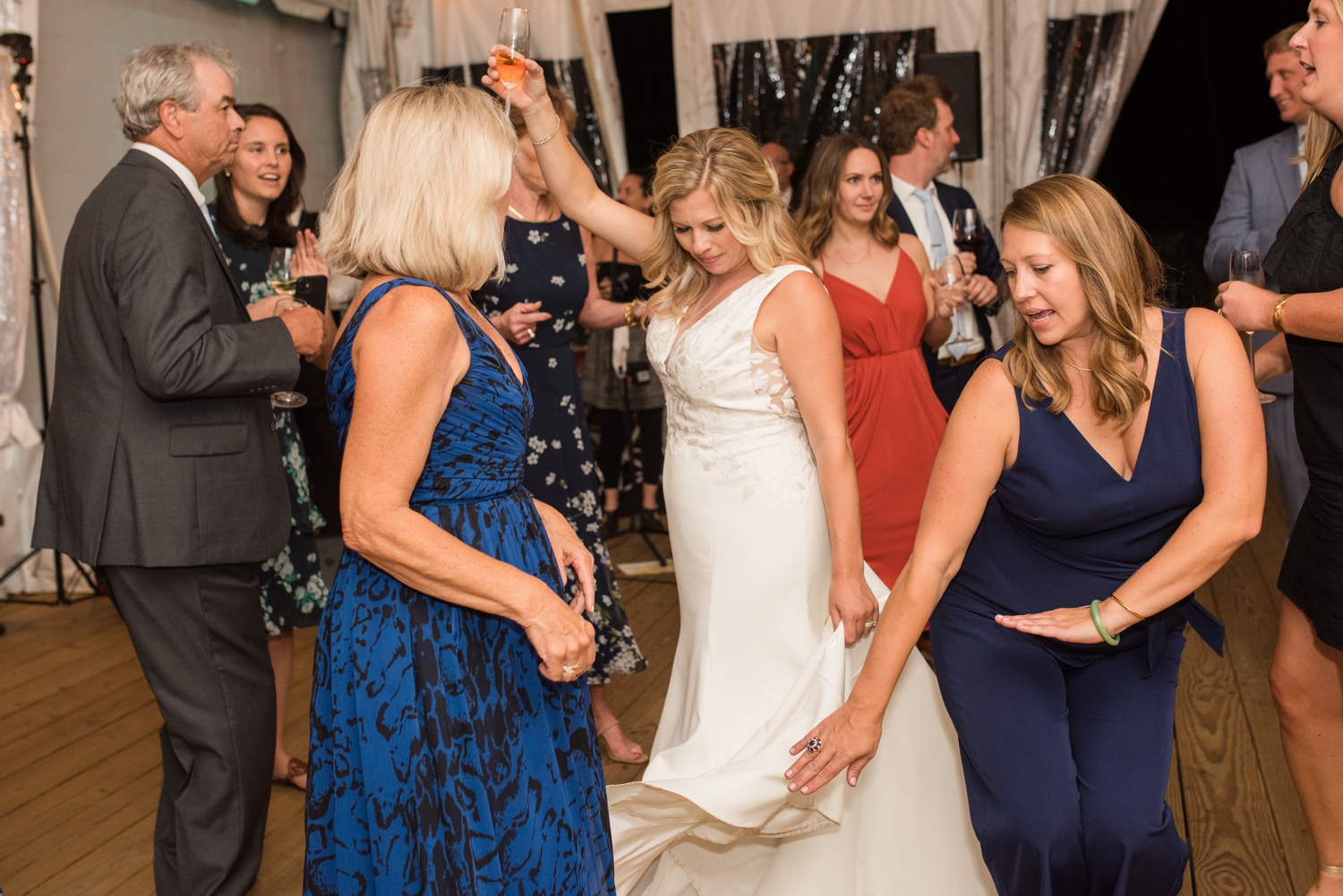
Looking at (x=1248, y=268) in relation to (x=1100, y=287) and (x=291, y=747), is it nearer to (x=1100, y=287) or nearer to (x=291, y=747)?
(x=1100, y=287)

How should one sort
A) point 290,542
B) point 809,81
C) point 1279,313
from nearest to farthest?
point 1279,313 → point 290,542 → point 809,81

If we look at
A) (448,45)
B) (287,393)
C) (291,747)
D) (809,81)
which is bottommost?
(291,747)

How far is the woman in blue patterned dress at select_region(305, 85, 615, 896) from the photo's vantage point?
58.2 inches

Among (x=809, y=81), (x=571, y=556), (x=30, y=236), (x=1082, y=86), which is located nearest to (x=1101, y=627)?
(x=571, y=556)

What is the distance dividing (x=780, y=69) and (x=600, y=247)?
1.71 metres

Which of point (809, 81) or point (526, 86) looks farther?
point (809, 81)

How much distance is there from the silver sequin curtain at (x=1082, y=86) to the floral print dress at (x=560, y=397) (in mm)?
3638

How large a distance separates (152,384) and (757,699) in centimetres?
140

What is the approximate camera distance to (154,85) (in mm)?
2242

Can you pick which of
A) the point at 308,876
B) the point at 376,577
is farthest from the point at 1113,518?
the point at 308,876

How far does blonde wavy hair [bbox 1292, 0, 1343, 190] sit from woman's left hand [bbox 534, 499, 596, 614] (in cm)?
161

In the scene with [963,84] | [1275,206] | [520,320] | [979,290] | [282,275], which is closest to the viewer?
[282,275]

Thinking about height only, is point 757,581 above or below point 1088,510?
below

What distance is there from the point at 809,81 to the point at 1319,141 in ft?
14.7
